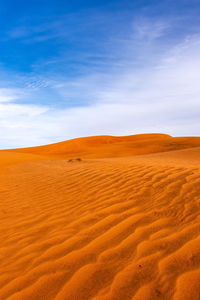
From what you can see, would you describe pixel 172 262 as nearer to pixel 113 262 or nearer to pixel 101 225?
pixel 113 262

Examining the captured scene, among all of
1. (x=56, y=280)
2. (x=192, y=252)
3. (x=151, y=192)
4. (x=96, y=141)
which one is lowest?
(x=56, y=280)

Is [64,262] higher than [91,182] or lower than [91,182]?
lower

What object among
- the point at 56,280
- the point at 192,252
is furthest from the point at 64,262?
the point at 192,252

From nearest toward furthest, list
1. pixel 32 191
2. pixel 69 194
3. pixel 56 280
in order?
pixel 56 280 → pixel 69 194 → pixel 32 191

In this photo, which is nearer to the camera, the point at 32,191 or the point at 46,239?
the point at 46,239

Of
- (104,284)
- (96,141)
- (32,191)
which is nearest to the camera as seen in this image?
(104,284)

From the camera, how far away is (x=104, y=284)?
1.97m

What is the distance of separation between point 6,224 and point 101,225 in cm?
177

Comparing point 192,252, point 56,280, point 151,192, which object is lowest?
point 56,280

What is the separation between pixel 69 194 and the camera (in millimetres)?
5004

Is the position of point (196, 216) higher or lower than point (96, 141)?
lower

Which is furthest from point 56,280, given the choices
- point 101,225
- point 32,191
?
point 32,191

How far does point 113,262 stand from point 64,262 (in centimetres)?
54

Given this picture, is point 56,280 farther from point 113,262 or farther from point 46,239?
point 46,239
